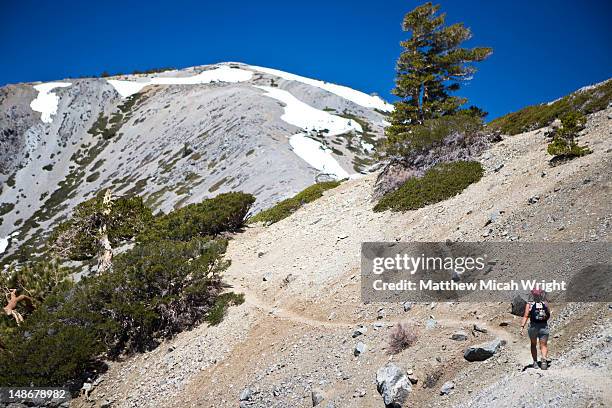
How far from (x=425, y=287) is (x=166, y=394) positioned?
8668mm

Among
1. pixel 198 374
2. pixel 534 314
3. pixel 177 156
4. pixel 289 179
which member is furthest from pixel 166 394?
pixel 177 156

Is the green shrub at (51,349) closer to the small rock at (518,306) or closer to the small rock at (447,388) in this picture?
the small rock at (447,388)

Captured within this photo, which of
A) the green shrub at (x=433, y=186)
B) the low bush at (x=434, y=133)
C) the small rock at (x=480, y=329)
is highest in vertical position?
the low bush at (x=434, y=133)

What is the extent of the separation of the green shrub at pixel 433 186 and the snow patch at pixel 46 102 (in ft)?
391

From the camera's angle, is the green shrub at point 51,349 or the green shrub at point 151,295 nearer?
the green shrub at point 51,349

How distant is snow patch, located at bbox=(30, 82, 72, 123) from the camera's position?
384 ft

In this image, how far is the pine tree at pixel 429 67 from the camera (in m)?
28.7

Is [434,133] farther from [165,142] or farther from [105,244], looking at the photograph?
[165,142]

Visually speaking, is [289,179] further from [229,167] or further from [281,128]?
[281,128]

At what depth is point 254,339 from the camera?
48.9ft

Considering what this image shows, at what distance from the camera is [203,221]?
2705 cm

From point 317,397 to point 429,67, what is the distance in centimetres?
2487

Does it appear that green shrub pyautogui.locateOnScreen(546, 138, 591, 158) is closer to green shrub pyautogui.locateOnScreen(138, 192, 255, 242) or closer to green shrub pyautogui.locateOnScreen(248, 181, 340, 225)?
green shrub pyautogui.locateOnScreen(248, 181, 340, 225)

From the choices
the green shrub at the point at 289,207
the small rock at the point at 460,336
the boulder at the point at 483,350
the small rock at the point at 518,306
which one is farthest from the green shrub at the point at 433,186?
the boulder at the point at 483,350
